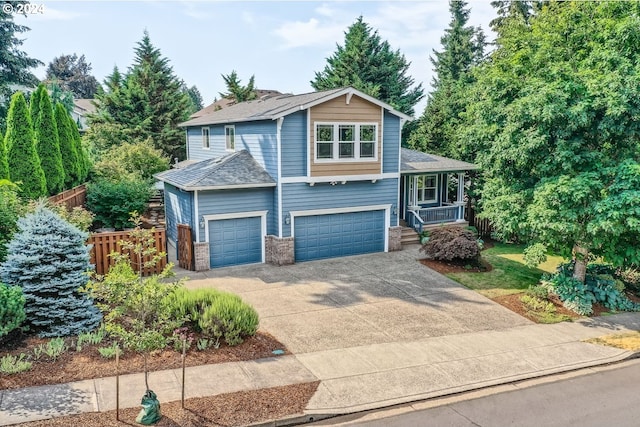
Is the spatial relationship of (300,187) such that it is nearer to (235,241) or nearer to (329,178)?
(329,178)

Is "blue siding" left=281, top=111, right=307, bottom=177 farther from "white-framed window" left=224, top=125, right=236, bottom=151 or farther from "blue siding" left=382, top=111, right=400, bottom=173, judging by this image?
"white-framed window" left=224, top=125, right=236, bottom=151

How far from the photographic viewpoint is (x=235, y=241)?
17281mm

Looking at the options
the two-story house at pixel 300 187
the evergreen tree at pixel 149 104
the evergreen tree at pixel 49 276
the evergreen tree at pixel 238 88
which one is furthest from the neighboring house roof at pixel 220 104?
the evergreen tree at pixel 49 276

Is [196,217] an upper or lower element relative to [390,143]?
lower

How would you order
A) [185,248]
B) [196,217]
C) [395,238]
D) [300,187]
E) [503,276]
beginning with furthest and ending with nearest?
[395,238] → [300,187] → [503,276] → [185,248] → [196,217]

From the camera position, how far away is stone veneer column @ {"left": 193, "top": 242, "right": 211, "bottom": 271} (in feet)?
53.6

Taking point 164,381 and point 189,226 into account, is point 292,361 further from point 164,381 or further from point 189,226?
point 189,226

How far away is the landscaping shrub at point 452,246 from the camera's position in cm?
1744

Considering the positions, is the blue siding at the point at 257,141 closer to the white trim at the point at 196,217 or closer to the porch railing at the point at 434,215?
the white trim at the point at 196,217

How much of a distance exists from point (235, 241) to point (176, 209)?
128 inches

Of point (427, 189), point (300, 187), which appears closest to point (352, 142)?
point (300, 187)

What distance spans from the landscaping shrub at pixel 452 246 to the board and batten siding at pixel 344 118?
3.64 meters

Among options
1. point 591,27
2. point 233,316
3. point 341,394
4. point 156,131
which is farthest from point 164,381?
point 156,131

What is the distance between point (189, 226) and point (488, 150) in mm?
10528
